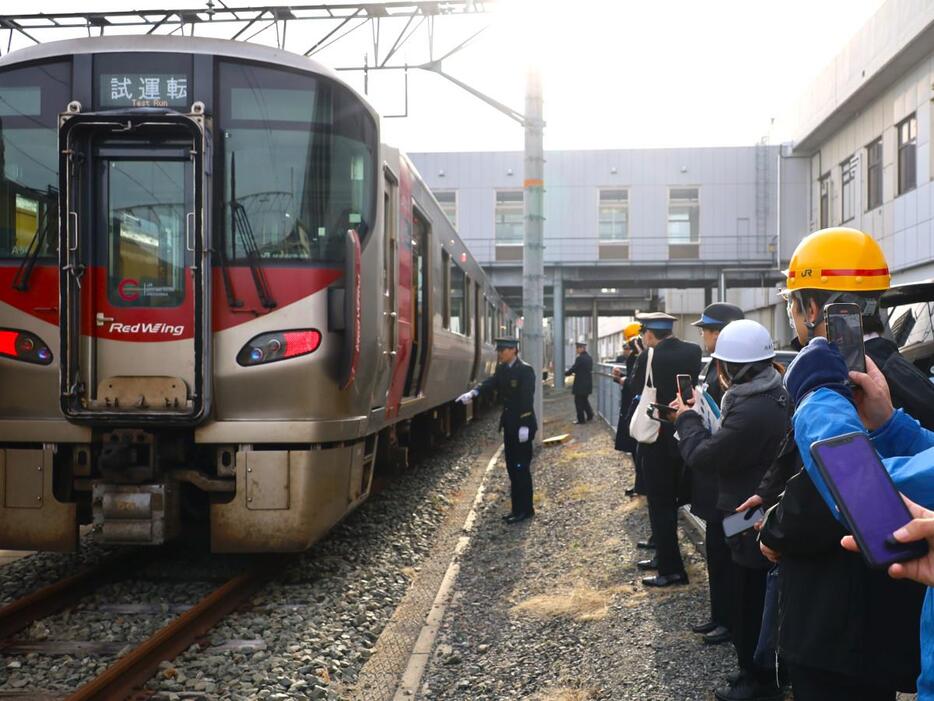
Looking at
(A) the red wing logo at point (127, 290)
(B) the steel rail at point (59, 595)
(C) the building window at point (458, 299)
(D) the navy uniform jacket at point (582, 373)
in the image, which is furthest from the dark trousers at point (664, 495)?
(D) the navy uniform jacket at point (582, 373)

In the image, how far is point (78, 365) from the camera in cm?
554

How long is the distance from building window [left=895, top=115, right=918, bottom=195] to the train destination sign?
627 inches

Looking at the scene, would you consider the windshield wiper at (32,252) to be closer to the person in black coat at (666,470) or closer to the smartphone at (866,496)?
the person in black coat at (666,470)

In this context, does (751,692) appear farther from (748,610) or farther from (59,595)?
(59,595)

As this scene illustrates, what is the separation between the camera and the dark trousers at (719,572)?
4.51 m

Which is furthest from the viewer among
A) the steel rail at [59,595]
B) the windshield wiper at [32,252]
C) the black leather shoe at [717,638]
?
the windshield wiper at [32,252]

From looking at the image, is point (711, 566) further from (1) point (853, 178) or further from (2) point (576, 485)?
(1) point (853, 178)

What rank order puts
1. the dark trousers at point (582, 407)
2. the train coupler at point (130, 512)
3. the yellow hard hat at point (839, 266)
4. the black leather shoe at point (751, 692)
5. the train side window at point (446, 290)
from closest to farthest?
the yellow hard hat at point (839, 266)
the black leather shoe at point (751, 692)
the train coupler at point (130, 512)
the train side window at point (446, 290)
the dark trousers at point (582, 407)

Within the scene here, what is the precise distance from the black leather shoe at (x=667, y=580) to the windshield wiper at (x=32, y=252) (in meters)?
4.26

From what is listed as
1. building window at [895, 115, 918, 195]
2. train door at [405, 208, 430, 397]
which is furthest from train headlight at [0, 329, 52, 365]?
building window at [895, 115, 918, 195]

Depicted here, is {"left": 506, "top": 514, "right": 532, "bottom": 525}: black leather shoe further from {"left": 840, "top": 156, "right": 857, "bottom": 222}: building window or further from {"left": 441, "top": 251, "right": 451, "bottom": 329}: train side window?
{"left": 840, "top": 156, "right": 857, "bottom": 222}: building window

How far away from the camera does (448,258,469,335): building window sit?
12203 millimetres

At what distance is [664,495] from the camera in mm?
6074

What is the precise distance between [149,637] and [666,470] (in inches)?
131
